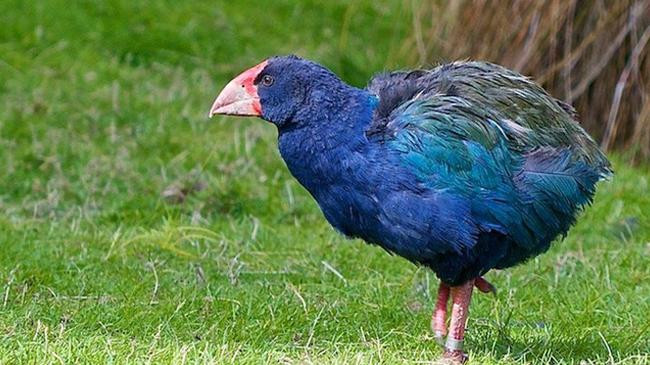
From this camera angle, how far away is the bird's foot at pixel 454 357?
4.08 meters

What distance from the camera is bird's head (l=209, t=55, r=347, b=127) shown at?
411cm

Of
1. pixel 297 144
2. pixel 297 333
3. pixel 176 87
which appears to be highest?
pixel 297 144

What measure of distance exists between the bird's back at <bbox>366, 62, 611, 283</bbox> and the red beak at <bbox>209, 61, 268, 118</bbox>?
1.29ft

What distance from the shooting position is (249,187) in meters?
6.95

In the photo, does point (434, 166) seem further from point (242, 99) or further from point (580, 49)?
point (580, 49)

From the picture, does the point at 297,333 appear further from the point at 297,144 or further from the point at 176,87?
the point at 176,87

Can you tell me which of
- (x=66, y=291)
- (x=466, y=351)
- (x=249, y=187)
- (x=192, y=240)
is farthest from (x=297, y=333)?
(x=249, y=187)

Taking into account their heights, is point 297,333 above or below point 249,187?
above

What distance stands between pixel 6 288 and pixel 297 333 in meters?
1.11

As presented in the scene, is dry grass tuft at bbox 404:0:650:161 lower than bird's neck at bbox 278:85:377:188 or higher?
lower

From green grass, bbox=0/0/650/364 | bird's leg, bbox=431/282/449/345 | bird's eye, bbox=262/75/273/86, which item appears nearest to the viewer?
bird's eye, bbox=262/75/273/86

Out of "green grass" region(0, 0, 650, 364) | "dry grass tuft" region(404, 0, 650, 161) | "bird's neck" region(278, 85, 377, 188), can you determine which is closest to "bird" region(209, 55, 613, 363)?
"bird's neck" region(278, 85, 377, 188)

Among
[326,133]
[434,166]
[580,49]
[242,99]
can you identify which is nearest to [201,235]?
[242,99]

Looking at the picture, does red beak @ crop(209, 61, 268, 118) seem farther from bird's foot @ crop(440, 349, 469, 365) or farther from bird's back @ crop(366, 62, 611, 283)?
bird's foot @ crop(440, 349, 469, 365)
